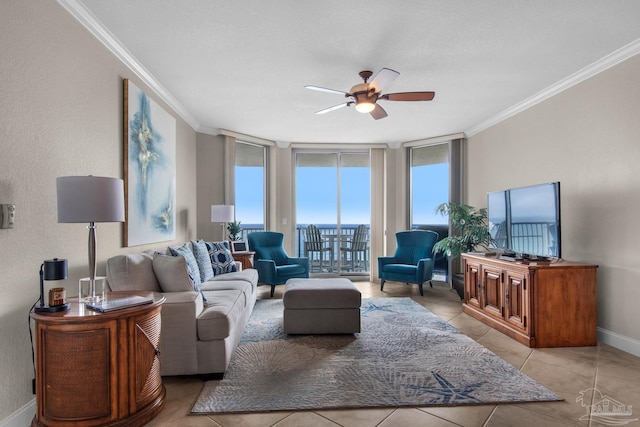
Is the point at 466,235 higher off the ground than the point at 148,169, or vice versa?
the point at 148,169

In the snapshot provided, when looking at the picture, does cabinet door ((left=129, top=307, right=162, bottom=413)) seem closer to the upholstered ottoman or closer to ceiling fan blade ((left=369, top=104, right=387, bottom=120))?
the upholstered ottoman

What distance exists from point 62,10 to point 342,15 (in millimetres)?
1863

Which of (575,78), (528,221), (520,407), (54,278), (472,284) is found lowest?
(520,407)

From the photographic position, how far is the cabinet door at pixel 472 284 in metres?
4.24

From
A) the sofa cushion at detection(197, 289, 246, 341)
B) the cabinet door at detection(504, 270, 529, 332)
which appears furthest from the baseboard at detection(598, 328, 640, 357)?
the sofa cushion at detection(197, 289, 246, 341)

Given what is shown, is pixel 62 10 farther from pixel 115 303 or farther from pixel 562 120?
pixel 562 120

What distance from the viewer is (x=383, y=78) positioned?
2.99m

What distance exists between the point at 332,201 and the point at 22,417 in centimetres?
552

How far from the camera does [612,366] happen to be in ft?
9.12

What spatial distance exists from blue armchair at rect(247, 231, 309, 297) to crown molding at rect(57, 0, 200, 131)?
2.36 metres

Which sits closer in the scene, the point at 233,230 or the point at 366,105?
the point at 366,105

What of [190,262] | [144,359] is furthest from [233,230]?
[144,359]

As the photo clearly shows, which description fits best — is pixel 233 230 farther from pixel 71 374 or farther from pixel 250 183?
pixel 71 374

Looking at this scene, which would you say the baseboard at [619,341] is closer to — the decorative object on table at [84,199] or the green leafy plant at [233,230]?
the decorative object on table at [84,199]
